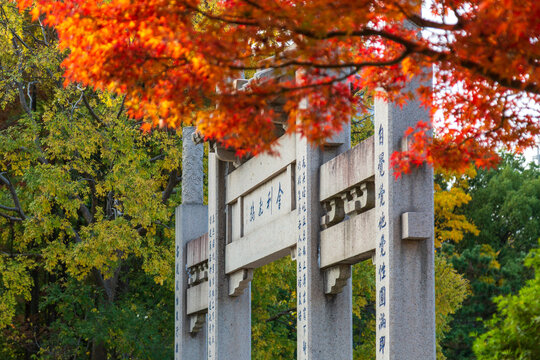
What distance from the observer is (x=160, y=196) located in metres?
18.7

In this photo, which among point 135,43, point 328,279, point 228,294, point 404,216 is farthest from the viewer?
point 228,294

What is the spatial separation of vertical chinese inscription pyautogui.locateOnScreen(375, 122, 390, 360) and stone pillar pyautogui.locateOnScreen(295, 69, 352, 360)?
166 centimetres

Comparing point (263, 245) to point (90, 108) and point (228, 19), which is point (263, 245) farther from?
point (90, 108)

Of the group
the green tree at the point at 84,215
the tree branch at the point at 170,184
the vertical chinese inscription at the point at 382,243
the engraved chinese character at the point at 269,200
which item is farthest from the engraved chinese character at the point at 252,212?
the tree branch at the point at 170,184

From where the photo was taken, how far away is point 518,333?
6504 millimetres

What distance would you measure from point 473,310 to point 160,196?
14.5 metres

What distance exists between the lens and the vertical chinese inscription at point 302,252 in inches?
409

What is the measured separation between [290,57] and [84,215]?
14315 mm

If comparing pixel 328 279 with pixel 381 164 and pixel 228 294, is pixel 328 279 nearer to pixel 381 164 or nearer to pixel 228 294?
pixel 381 164

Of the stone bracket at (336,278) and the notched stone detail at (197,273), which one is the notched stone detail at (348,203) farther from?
the notched stone detail at (197,273)

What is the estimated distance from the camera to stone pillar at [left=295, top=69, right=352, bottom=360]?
33.7 feet

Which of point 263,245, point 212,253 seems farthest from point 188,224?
point 263,245

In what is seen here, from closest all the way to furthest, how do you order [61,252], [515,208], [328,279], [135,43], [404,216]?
1. [135,43]
2. [404,216]
3. [328,279]
4. [61,252]
5. [515,208]

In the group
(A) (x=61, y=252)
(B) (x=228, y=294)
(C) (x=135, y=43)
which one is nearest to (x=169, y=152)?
(A) (x=61, y=252)
